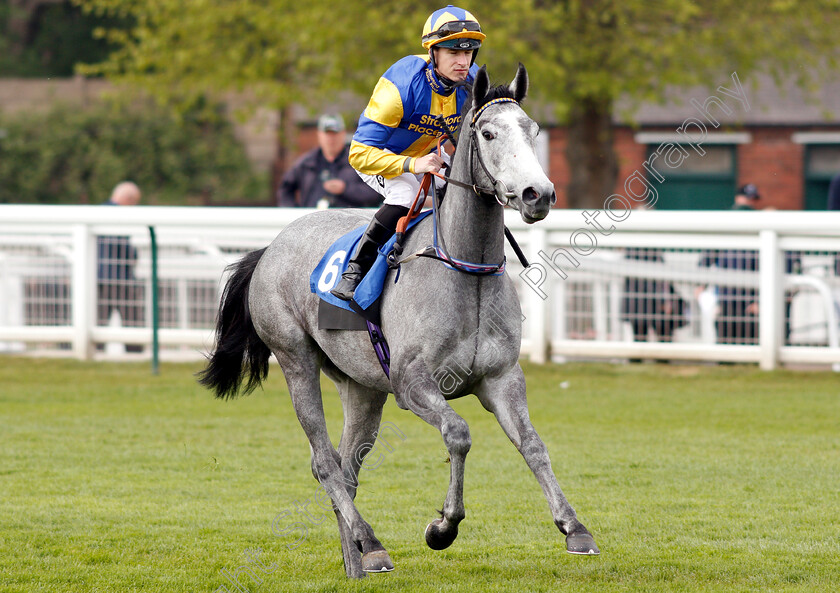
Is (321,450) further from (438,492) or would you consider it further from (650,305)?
(650,305)

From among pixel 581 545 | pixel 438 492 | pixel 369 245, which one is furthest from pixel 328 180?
pixel 581 545

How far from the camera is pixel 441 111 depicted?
4.53 metres

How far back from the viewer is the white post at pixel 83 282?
1055 cm

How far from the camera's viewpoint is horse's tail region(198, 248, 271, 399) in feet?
18.2

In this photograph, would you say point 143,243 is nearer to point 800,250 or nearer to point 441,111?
point 800,250

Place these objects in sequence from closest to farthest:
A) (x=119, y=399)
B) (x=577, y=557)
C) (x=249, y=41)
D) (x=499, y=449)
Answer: (x=577, y=557) < (x=499, y=449) < (x=119, y=399) < (x=249, y=41)

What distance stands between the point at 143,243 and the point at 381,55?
592 centimetres

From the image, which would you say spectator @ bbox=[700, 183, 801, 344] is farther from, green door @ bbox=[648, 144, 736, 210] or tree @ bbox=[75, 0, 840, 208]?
green door @ bbox=[648, 144, 736, 210]

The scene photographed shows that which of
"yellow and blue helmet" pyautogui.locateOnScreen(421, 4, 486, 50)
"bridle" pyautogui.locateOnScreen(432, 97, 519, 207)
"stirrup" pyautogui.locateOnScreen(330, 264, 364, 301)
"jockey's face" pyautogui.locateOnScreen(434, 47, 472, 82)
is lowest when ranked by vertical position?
"stirrup" pyautogui.locateOnScreen(330, 264, 364, 301)

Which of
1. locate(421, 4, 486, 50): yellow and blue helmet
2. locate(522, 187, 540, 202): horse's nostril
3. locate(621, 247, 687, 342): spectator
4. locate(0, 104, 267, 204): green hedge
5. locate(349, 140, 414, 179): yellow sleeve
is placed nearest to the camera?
locate(522, 187, 540, 202): horse's nostril

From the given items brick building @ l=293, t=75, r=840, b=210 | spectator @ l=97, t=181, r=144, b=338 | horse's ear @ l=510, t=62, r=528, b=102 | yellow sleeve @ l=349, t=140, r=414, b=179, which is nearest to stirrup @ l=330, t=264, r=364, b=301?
yellow sleeve @ l=349, t=140, r=414, b=179

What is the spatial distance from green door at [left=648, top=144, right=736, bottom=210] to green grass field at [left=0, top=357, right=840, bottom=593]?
40.5ft

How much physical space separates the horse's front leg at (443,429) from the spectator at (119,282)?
671 cm

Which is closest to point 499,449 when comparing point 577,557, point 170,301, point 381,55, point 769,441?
point 769,441
